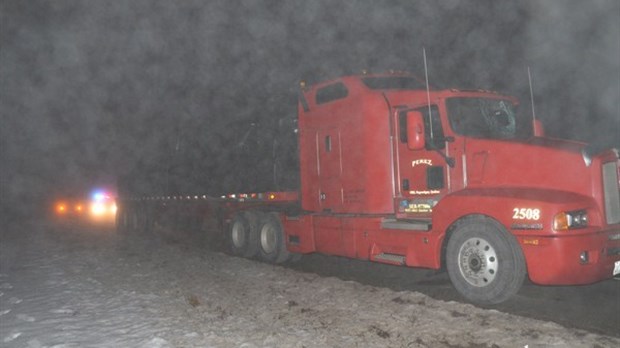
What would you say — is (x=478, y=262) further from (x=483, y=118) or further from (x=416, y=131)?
(x=483, y=118)

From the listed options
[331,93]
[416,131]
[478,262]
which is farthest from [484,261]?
[331,93]

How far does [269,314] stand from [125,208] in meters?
16.3

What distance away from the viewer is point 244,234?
11.1 metres

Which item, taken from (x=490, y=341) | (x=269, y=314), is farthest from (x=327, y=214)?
(x=490, y=341)

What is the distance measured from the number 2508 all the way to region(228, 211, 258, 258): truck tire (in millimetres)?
6125

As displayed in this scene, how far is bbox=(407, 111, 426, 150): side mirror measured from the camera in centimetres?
664

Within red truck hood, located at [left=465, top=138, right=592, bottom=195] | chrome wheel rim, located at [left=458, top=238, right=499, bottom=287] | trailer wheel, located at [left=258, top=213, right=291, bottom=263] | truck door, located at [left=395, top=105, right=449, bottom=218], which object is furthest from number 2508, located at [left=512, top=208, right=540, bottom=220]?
trailer wheel, located at [left=258, top=213, right=291, bottom=263]

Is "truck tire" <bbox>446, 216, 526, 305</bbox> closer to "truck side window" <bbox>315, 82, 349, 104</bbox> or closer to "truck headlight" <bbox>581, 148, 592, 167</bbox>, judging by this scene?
"truck headlight" <bbox>581, 148, 592, 167</bbox>

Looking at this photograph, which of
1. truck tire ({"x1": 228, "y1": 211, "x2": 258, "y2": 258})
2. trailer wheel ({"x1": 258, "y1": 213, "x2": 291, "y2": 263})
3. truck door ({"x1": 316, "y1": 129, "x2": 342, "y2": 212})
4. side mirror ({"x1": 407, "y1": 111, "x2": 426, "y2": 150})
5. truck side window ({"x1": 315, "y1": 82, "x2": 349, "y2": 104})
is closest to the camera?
side mirror ({"x1": 407, "y1": 111, "x2": 426, "y2": 150})

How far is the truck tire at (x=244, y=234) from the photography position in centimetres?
1081

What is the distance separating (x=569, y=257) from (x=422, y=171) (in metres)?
2.31

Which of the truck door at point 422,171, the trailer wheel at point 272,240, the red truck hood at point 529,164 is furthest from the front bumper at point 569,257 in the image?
the trailer wheel at point 272,240

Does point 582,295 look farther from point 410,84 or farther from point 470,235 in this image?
point 410,84

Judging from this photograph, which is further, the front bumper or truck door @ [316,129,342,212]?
truck door @ [316,129,342,212]
